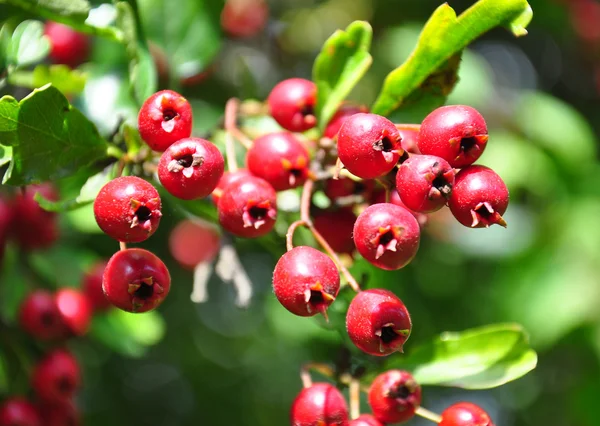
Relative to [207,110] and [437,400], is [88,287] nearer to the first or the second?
[207,110]

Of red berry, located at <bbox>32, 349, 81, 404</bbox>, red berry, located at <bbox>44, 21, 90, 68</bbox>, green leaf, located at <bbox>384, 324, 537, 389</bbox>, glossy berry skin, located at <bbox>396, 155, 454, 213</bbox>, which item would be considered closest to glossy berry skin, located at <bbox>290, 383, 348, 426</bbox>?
green leaf, located at <bbox>384, 324, 537, 389</bbox>

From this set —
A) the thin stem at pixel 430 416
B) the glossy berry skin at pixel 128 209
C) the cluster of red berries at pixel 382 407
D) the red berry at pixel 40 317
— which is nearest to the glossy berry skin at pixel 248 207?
the glossy berry skin at pixel 128 209

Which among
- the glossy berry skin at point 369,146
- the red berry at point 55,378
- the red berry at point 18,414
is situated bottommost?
the red berry at point 18,414

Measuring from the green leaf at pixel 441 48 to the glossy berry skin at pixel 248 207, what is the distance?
0.42 meters

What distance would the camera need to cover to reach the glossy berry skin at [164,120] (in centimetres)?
150

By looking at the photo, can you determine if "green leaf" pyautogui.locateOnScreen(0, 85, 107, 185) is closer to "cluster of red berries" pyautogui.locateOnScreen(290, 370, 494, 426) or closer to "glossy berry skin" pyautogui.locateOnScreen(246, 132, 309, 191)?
"glossy berry skin" pyautogui.locateOnScreen(246, 132, 309, 191)

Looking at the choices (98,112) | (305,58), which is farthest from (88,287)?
(305,58)

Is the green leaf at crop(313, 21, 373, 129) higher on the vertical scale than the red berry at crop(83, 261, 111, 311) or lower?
higher

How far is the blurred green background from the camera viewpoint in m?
2.51

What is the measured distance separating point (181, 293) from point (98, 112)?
1836mm

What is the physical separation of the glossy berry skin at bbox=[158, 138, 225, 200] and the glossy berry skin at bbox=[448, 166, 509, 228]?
0.49m

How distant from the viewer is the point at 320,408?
153cm

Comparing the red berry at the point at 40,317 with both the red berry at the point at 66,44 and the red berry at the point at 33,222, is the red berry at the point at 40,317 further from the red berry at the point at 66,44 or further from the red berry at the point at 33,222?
the red berry at the point at 66,44

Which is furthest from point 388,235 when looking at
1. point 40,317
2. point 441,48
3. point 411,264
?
point 411,264
